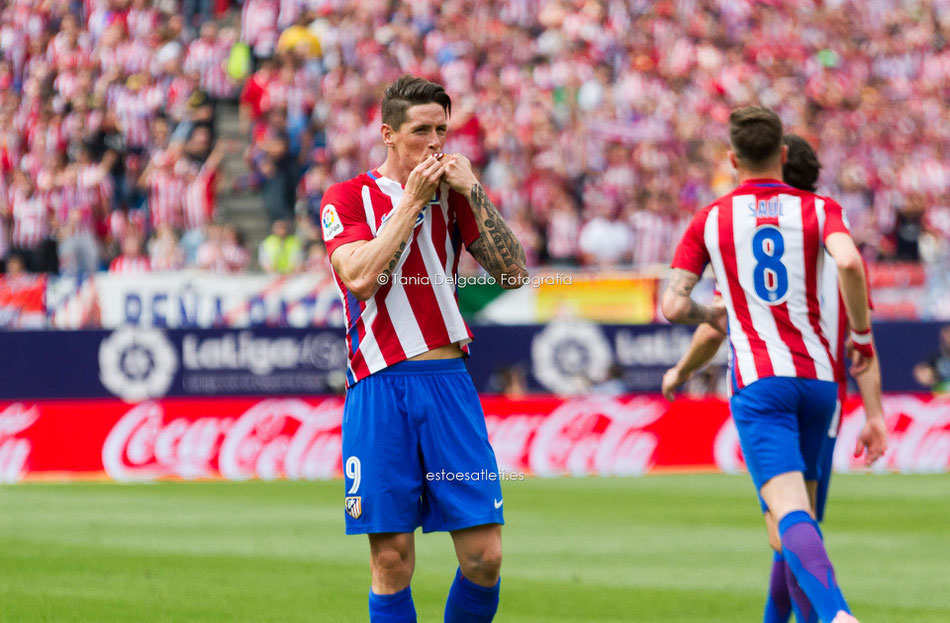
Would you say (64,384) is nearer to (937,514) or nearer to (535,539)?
(535,539)

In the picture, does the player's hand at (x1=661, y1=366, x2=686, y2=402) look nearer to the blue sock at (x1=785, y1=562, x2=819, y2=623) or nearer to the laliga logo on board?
the blue sock at (x1=785, y1=562, x2=819, y2=623)

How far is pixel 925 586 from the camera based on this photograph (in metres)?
8.94

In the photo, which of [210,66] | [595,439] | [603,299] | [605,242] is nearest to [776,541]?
[595,439]

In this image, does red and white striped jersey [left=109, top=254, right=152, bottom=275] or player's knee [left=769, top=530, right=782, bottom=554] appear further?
red and white striped jersey [left=109, top=254, right=152, bottom=275]

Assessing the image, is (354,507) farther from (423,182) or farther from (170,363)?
(170,363)

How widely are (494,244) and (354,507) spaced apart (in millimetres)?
1154

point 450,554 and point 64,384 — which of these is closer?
point 450,554

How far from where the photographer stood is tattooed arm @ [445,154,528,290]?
18.1 ft

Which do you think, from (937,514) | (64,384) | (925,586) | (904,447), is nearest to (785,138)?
(925,586)

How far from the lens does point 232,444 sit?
52.7 feet

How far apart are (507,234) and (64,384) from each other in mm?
13123

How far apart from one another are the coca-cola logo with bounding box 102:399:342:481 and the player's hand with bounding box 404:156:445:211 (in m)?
10.8

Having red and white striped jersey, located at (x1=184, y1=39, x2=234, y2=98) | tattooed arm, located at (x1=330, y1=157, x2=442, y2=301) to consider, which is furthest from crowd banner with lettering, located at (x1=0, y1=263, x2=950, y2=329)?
tattooed arm, located at (x1=330, y1=157, x2=442, y2=301)

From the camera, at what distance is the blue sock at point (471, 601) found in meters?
5.59
